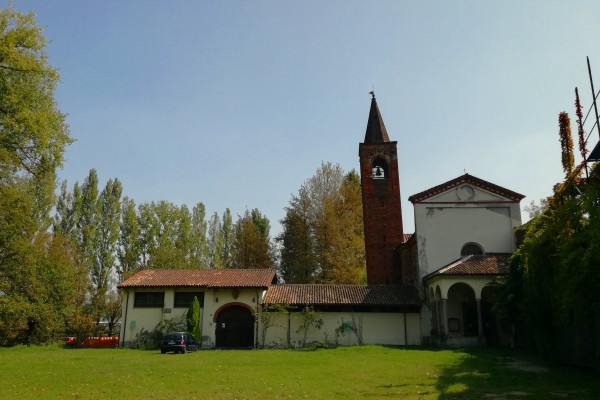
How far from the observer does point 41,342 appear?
3322 cm

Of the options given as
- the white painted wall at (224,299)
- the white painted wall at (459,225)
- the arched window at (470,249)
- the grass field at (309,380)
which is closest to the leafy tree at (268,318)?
the white painted wall at (224,299)

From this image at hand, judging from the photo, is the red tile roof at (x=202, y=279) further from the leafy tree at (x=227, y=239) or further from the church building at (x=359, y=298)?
the leafy tree at (x=227, y=239)

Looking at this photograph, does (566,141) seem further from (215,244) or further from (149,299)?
(215,244)

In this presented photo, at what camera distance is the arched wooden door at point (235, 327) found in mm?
29391

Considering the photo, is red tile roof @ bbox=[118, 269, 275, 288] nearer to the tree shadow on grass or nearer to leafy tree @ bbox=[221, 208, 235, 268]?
the tree shadow on grass

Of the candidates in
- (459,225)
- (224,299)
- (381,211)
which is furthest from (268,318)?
(459,225)

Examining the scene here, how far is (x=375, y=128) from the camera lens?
3769 cm

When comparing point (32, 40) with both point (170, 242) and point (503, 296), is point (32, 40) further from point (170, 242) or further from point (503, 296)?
point (170, 242)

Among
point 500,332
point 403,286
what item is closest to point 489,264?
point 500,332

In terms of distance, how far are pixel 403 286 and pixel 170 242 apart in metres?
23.9

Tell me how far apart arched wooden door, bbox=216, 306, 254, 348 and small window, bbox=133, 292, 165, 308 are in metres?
3.97

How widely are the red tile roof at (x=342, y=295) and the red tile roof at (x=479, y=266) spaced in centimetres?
271

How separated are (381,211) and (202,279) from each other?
1417cm

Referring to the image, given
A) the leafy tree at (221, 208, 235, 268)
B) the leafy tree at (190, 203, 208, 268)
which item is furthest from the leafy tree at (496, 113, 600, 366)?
the leafy tree at (221, 208, 235, 268)
